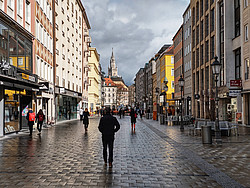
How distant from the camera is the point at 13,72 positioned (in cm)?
2005

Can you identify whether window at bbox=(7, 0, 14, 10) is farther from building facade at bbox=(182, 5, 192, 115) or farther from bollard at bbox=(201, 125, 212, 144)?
building facade at bbox=(182, 5, 192, 115)

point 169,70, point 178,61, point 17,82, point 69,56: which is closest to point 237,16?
point 17,82

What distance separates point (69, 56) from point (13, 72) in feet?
87.6

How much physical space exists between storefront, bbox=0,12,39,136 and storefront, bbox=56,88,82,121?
13.7 m

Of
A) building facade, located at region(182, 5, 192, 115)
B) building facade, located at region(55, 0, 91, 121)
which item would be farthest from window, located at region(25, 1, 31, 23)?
building facade, located at region(182, 5, 192, 115)

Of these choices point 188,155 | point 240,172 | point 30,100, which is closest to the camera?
point 240,172

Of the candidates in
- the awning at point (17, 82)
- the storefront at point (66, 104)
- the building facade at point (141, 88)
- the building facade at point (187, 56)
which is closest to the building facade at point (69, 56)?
the storefront at point (66, 104)

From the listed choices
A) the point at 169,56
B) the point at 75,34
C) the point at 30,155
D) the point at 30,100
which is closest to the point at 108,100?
the point at 169,56

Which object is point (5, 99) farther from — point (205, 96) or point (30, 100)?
point (205, 96)

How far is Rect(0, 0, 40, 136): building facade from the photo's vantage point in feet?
62.2

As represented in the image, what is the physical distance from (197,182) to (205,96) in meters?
38.5

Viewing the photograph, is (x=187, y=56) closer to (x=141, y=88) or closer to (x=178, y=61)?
(x=178, y=61)

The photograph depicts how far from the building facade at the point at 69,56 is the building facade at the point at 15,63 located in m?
12.2

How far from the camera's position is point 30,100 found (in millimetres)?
26297
